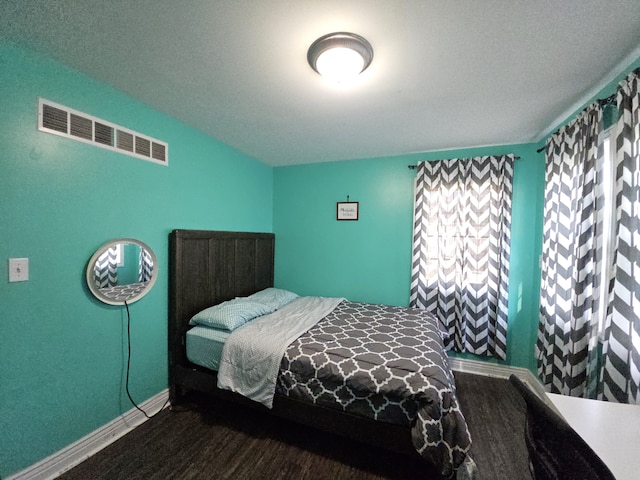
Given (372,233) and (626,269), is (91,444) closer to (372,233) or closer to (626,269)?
(372,233)

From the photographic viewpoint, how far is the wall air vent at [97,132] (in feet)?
4.75

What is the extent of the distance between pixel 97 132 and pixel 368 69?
1843mm

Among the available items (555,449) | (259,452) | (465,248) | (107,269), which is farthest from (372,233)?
(107,269)

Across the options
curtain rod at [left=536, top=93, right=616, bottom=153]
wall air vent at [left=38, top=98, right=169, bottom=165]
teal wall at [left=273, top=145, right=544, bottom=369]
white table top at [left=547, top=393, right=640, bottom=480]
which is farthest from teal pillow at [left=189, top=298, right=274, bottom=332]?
curtain rod at [left=536, top=93, right=616, bottom=153]

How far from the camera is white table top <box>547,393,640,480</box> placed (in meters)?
0.78

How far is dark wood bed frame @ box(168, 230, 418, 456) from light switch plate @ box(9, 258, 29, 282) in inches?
33.6

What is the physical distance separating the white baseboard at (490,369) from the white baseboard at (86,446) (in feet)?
9.94

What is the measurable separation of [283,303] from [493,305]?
2280mm

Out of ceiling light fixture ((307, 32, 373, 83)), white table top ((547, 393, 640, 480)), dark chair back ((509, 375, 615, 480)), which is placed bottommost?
white table top ((547, 393, 640, 480))

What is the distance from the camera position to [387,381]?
147 cm

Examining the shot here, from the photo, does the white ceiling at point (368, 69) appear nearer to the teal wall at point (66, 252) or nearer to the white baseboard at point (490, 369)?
the teal wall at point (66, 252)

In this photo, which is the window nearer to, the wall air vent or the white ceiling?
the white ceiling

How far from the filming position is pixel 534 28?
1172 millimetres

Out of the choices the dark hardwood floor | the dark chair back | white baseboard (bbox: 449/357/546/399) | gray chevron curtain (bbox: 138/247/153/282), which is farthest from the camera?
white baseboard (bbox: 449/357/546/399)
